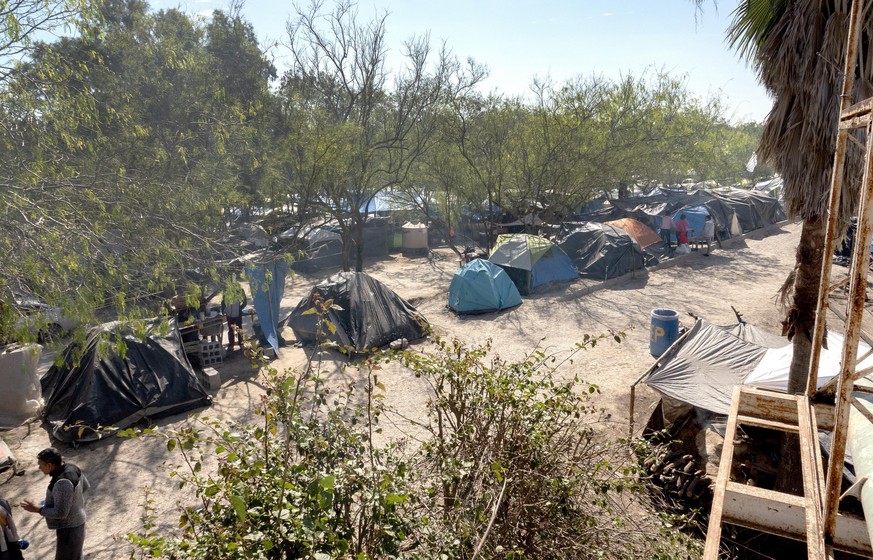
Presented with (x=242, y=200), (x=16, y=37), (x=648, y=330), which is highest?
(x=16, y=37)

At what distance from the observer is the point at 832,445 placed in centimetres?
249

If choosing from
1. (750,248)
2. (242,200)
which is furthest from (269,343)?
(750,248)

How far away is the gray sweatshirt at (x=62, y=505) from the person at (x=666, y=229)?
21429mm

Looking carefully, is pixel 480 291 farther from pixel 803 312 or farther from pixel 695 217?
pixel 695 217

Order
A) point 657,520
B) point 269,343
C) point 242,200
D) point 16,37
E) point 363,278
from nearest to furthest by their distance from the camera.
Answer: point 657,520 → point 16,37 → point 269,343 → point 363,278 → point 242,200

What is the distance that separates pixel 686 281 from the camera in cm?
1720

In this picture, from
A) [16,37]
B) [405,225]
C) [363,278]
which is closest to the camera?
[16,37]

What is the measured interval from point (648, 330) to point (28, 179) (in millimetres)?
12210

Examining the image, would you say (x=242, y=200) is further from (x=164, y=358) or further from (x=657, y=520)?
(x=657, y=520)

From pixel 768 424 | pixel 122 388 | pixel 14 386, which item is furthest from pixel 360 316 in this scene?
pixel 768 424

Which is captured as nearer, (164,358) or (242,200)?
(164,358)

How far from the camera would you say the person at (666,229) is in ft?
70.0

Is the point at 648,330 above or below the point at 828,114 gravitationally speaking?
below

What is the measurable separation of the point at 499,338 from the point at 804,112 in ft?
25.9
